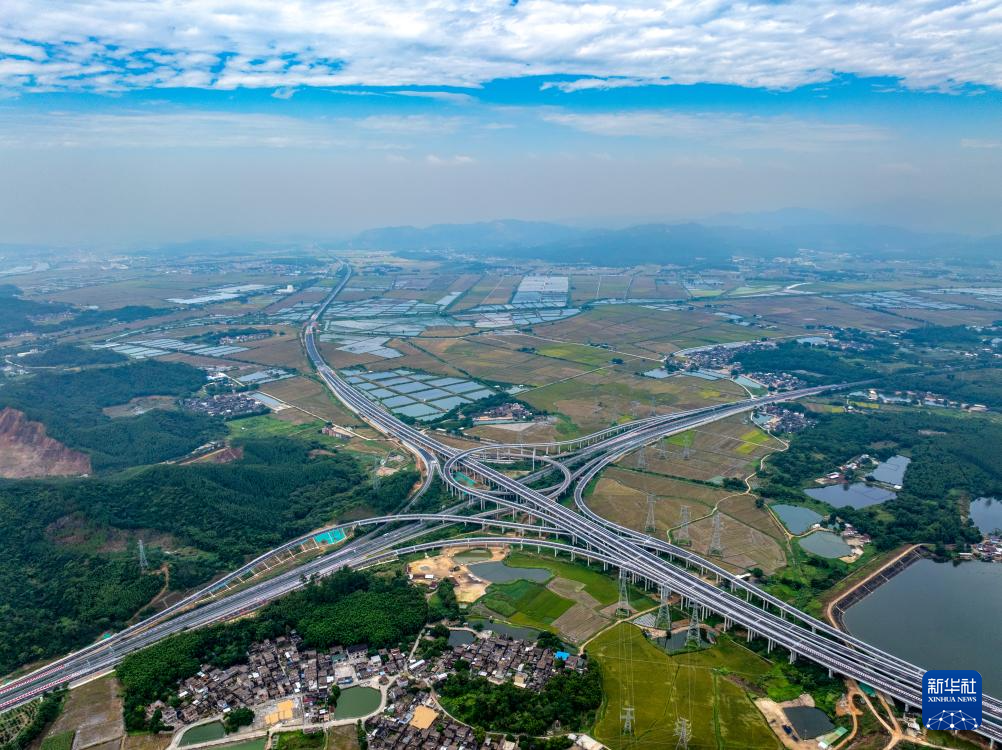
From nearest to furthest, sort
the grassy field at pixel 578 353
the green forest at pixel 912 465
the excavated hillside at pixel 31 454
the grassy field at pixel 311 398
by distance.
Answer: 1. the green forest at pixel 912 465
2. the excavated hillside at pixel 31 454
3. the grassy field at pixel 311 398
4. the grassy field at pixel 578 353

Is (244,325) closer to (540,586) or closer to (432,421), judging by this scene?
(432,421)

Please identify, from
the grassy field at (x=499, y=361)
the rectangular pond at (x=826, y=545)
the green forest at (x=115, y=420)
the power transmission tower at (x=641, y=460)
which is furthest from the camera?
A: the grassy field at (x=499, y=361)

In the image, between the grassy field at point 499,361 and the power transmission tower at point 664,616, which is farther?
the grassy field at point 499,361

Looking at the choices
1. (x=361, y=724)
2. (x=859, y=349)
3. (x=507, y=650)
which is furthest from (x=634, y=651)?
(x=859, y=349)

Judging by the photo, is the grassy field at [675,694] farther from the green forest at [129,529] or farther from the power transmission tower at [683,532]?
the green forest at [129,529]

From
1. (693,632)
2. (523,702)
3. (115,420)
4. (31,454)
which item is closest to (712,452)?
(693,632)

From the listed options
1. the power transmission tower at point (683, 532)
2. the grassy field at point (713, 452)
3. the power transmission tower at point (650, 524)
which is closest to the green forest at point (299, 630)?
the power transmission tower at point (650, 524)
